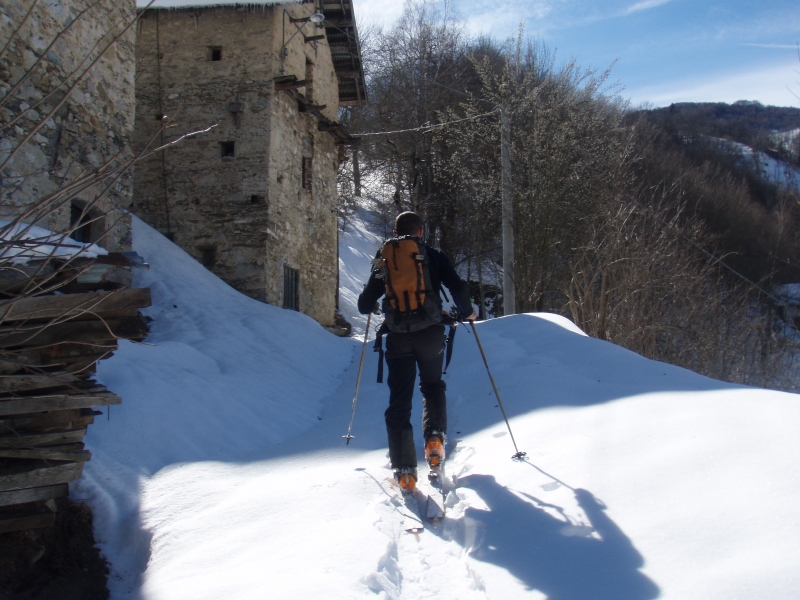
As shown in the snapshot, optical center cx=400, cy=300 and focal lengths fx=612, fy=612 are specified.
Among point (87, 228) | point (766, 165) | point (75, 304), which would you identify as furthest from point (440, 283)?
point (766, 165)

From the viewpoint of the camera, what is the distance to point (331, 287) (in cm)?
1547

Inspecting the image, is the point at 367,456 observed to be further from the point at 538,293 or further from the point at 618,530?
the point at 538,293

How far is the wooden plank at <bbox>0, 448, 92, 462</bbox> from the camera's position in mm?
3432

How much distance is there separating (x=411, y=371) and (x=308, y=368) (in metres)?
4.71

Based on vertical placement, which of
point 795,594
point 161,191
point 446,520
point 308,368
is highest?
point 161,191

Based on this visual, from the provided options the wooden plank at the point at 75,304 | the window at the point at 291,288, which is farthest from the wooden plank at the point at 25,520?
the window at the point at 291,288

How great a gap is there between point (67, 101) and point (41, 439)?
4.31m

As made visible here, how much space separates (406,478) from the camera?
3.74m

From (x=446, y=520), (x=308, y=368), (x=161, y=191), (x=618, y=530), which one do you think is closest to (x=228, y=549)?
(x=446, y=520)

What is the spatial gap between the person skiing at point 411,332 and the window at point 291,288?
871cm

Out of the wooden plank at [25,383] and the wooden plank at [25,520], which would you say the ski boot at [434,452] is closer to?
the wooden plank at [25,383]

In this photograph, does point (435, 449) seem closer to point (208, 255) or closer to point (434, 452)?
point (434, 452)

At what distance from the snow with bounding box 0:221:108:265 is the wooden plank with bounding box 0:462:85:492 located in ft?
4.05

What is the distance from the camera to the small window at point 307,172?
13.5 m
